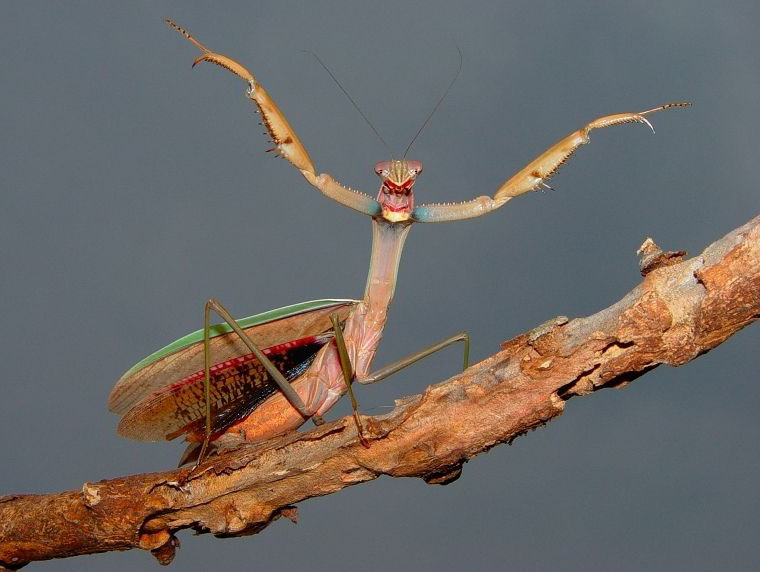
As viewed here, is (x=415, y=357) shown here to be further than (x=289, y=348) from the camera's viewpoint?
No

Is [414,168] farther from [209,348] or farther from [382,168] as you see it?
[209,348]

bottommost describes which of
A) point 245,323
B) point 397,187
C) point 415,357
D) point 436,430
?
point 436,430

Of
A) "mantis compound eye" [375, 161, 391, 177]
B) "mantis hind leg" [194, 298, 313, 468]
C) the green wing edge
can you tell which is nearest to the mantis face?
"mantis compound eye" [375, 161, 391, 177]

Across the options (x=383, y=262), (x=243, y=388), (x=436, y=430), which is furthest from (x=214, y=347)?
(x=436, y=430)

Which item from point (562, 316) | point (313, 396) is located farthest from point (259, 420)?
point (562, 316)

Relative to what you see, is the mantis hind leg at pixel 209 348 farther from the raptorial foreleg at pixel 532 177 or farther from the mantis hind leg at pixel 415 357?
Answer: the raptorial foreleg at pixel 532 177

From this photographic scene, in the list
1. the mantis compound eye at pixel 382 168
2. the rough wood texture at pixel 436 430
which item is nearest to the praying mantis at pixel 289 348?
the mantis compound eye at pixel 382 168

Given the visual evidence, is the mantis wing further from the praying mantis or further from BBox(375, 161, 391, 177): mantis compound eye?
BBox(375, 161, 391, 177): mantis compound eye
